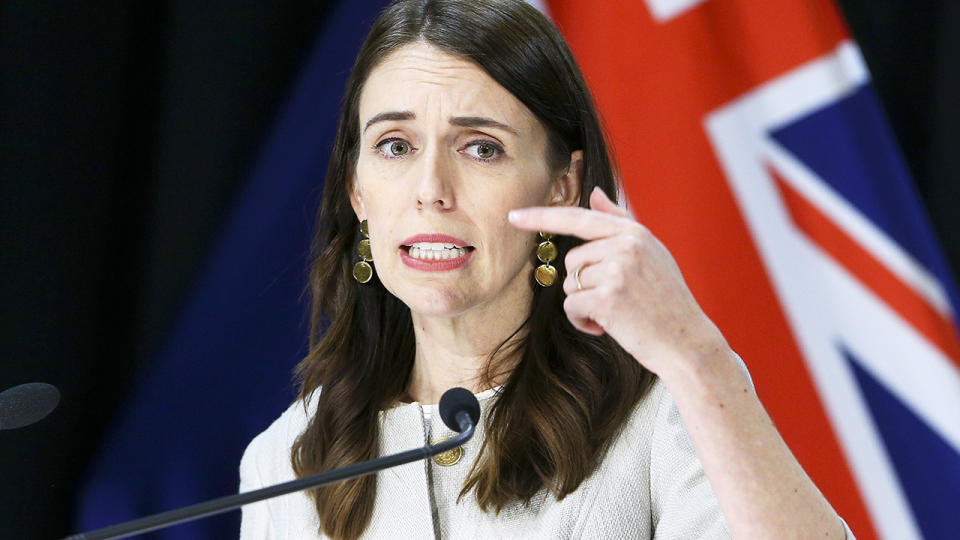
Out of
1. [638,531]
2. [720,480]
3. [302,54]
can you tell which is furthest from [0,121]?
[720,480]

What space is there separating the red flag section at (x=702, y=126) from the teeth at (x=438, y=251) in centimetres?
92

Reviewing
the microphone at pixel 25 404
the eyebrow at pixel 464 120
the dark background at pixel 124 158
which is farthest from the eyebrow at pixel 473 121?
the dark background at pixel 124 158

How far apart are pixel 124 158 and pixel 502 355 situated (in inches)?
45.8

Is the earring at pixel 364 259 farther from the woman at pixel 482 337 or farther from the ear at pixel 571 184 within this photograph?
the ear at pixel 571 184

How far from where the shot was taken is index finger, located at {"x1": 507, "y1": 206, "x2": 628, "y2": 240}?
1.25 metres

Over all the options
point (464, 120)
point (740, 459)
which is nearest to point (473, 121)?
point (464, 120)

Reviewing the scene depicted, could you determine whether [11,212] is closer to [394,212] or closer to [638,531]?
[394,212]

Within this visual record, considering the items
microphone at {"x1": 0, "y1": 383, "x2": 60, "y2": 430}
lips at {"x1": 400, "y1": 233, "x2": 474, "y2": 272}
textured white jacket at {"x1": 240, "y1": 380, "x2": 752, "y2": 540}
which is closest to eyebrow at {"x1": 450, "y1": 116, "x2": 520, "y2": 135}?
lips at {"x1": 400, "y1": 233, "x2": 474, "y2": 272}

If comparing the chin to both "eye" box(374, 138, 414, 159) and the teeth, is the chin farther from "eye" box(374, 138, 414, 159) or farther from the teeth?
"eye" box(374, 138, 414, 159)

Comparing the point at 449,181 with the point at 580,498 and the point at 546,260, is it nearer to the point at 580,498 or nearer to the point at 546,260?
the point at 546,260

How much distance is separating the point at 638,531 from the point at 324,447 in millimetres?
522

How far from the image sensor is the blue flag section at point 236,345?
2475 millimetres

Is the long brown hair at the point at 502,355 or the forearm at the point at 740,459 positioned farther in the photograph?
the long brown hair at the point at 502,355

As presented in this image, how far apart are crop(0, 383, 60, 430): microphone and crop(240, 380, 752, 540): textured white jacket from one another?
1.93 ft
